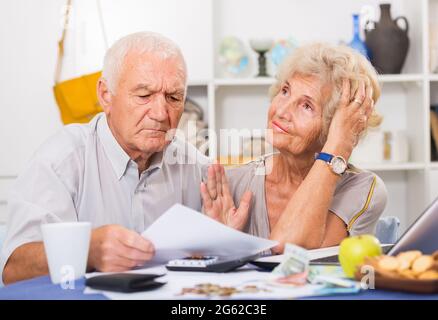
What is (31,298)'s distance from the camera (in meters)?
0.79

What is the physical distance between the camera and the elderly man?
119 centimetres

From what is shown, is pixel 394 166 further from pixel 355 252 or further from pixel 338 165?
pixel 355 252

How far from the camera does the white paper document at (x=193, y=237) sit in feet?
2.77

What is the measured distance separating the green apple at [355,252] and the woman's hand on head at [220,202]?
43 centimetres

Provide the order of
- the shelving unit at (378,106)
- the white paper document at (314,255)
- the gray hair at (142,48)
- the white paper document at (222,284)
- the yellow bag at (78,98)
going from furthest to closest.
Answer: the shelving unit at (378,106) → the yellow bag at (78,98) → the gray hair at (142,48) → the white paper document at (314,255) → the white paper document at (222,284)

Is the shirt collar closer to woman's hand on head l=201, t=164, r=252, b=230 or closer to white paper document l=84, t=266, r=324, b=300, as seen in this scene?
woman's hand on head l=201, t=164, r=252, b=230

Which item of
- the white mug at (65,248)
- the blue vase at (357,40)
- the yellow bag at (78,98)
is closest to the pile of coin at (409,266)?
the white mug at (65,248)

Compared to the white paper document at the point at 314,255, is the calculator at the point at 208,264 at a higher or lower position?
higher

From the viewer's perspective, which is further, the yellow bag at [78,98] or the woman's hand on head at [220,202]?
the yellow bag at [78,98]

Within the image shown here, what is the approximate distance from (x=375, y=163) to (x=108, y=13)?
142 centimetres

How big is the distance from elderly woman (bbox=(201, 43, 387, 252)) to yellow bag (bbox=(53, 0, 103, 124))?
1618mm

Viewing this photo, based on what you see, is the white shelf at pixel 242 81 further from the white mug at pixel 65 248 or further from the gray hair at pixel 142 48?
the white mug at pixel 65 248
